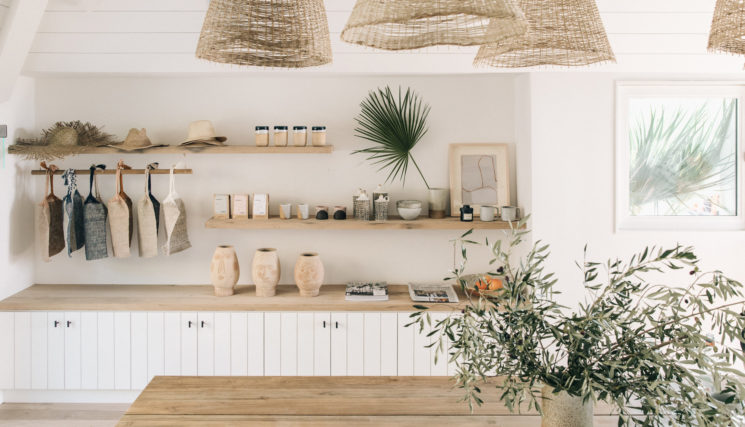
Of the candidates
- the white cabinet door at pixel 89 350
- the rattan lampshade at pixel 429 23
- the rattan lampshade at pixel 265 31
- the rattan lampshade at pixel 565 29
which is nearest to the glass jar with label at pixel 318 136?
the white cabinet door at pixel 89 350

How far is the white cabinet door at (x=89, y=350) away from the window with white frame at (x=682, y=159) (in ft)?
11.1

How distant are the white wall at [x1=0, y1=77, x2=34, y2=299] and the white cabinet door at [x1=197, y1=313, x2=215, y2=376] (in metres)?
1.30

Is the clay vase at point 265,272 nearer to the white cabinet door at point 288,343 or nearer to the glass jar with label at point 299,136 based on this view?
the white cabinet door at point 288,343

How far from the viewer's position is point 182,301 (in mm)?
3516

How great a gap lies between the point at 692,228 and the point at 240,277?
3.05m

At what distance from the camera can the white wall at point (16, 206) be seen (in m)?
3.57

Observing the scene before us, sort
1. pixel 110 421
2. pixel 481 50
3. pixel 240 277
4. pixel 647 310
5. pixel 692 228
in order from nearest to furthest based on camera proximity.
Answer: pixel 647 310
pixel 481 50
pixel 110 421
pixel 692 228
pixel 240 277

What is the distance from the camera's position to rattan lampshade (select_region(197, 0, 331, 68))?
1417 millimetres

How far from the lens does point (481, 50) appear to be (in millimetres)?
1660

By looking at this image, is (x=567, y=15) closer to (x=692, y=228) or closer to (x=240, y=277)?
(x=692, y=228)

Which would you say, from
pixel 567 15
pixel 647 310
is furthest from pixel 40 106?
pixel 647 310

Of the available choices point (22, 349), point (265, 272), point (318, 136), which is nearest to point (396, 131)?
point (318, 136)

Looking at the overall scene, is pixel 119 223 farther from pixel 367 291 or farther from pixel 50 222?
pixel 367 291

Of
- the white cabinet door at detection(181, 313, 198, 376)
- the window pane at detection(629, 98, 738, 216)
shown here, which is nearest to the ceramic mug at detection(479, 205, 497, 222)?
the window pane at detection(629, 98, 738, 216)
